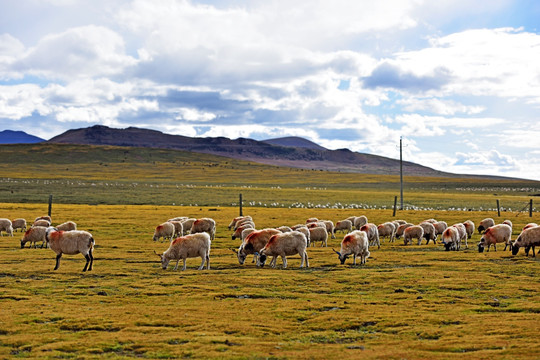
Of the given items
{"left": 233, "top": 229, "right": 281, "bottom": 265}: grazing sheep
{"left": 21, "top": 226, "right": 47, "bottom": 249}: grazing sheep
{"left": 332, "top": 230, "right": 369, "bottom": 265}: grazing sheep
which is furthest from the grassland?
{"left": 21, "top": 226, "right": 47, "bottom": 249}: grazing sheep

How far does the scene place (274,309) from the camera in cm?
1480

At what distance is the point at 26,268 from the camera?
72.5 feet

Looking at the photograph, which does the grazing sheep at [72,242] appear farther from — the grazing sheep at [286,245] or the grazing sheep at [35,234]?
the grazing sheep at [35,234]

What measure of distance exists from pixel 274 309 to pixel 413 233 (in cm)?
2048

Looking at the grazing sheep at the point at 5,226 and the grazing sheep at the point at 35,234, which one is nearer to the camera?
the grazing sheep at the point at 35,234

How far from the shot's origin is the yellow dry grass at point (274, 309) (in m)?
11.3

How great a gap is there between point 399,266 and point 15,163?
186552 mm

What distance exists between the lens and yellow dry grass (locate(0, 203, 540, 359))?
1130 centimetres

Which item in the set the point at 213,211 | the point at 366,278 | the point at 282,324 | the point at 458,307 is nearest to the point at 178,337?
the point at 282,324

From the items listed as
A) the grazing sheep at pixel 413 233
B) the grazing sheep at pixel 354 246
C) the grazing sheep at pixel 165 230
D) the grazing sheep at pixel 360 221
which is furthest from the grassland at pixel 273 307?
the grazing sheep at pixel 360 221

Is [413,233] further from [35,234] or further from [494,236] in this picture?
[35,234]

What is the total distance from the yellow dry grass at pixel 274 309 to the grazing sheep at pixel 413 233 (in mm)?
7018

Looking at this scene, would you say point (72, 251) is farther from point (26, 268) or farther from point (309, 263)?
point (309, 263)

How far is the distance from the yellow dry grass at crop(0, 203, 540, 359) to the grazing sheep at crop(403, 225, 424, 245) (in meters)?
7.02
